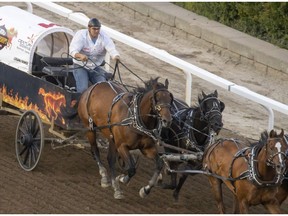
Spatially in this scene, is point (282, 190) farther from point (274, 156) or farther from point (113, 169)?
point (113, 169)

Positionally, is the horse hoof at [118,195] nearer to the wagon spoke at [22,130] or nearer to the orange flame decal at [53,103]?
the orange flame decal at [53,103]

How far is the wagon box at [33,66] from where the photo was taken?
50.3 feet

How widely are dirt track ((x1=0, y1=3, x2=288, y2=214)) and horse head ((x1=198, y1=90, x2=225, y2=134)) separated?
108 cm

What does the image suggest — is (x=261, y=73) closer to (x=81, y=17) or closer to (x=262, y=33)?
(x=262, y=33)

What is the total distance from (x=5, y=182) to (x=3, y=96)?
5.23 ft

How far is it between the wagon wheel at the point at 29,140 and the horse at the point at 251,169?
279 cm

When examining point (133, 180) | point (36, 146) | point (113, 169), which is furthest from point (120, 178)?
point (36, 146)

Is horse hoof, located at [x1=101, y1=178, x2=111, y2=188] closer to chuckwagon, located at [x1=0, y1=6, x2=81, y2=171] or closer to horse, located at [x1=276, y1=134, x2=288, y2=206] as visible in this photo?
chuckwagon, located at [x1=0, y1=6, x2=81, y2=171]

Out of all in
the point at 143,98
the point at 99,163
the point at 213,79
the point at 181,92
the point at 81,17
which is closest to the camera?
the point at 143,98

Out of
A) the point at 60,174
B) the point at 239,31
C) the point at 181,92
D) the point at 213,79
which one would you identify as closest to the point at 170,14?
the point at 239,31

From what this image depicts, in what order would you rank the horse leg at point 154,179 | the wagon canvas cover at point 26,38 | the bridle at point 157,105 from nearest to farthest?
the bridle at point 157,105 < the horse leg at point 154,179 < the wagon canvas cover at point 26,38

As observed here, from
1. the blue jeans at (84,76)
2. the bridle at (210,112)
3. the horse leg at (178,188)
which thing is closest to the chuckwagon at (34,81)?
the blue jeans at (84,76)

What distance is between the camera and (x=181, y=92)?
19.4 meters

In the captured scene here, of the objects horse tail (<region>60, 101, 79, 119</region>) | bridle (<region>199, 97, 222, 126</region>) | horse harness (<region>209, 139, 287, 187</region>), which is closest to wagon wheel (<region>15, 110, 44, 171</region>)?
horse tail (<region>60, 101, 79, 119</region>)
